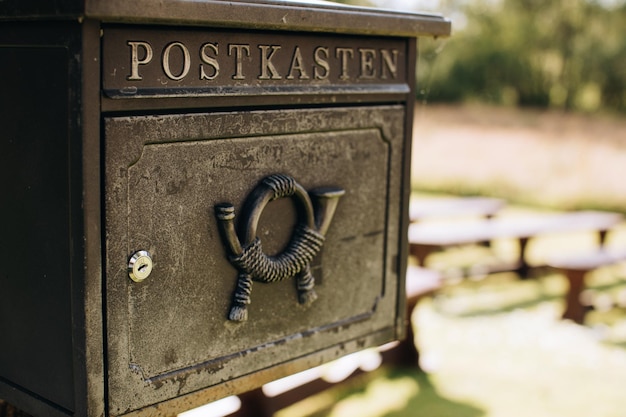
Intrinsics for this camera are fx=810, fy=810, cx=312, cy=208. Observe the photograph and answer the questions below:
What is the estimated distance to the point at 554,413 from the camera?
378cm

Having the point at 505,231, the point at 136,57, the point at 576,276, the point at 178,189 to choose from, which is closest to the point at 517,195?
the point at 505,231

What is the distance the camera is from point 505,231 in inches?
252

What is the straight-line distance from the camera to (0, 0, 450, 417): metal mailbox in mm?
1843

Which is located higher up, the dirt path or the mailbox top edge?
the mailbox top edge

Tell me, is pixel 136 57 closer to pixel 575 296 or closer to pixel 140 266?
pixel 140 266

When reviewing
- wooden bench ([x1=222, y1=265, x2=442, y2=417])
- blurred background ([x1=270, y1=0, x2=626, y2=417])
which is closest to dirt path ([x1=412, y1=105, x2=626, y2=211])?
blurred background ([x1=270, y1=0, x2=626, y2=417])

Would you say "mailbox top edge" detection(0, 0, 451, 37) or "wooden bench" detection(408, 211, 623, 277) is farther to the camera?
"wooden bench" detection(408, 211, 623, 277)

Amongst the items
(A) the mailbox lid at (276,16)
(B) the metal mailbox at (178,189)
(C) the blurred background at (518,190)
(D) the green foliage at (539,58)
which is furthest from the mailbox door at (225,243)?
(D) the green foliage at (539,58)

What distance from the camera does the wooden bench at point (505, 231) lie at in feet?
19.4

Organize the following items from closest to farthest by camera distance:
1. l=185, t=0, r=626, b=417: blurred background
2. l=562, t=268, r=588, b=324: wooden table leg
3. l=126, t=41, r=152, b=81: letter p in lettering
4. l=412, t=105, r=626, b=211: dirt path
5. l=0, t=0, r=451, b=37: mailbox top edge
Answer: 1. l=0, t=0, r=451, b=37: mailbox top edge
2. l=126, t=41, r=152, b=81: letter p in lettering
3. l=185, t=0, r=626, b=417: blurred background
4. l=562, t=268, r=588, b=324: wooden table leg
5. l=412, t=105, r=626, b=211: dirt path

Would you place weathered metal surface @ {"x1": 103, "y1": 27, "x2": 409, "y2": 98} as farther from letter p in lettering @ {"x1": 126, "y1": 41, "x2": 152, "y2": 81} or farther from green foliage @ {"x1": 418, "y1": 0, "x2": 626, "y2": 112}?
green foliage @ {"x1": 418, "y1": 0, "x2": 626, "y2": 112}

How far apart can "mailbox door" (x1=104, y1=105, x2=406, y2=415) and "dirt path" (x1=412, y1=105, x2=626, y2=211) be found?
237 inches

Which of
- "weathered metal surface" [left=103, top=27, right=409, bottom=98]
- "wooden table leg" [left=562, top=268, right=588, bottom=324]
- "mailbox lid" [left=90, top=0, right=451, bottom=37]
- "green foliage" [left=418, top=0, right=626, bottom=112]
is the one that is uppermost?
"mailbox lid" [left=90, top=0, right=451, bottom=37]

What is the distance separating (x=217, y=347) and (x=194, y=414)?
1.38 m
